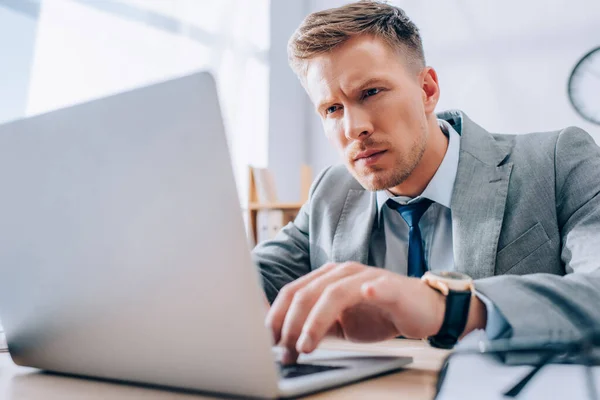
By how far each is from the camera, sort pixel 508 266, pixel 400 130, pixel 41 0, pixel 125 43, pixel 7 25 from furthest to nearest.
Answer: pixel 125 43, pixel 41 0, pixel 7 25, pixel 400 130, pixel 508 266

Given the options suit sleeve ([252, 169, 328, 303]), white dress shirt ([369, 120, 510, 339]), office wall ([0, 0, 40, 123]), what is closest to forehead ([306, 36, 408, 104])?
white dress shirt ([369, 120, 510, 339])

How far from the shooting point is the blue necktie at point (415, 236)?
117 cm

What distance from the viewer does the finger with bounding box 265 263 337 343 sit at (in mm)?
546

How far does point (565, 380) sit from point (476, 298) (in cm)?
18

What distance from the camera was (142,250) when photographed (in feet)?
1.35

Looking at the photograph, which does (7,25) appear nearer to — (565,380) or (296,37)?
(296,37)

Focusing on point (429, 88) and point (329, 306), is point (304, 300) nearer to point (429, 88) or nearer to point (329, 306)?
point (329, 306)

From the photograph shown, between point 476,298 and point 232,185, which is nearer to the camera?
point 232,185

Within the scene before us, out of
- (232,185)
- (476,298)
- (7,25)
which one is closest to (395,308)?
(476,298)

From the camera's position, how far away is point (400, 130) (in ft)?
3.90

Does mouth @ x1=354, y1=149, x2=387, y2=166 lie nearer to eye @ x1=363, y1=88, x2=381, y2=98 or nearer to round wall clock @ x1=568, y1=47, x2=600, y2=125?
eye @ x1=363, y1=88, x2=381, y2=98

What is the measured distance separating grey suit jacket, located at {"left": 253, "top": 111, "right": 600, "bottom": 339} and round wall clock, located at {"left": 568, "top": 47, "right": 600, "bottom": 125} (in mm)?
1835

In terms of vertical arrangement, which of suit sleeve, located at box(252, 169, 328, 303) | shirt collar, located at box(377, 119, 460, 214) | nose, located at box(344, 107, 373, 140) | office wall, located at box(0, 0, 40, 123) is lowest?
suit sleeve, located at box(252, 169, 328, 303)

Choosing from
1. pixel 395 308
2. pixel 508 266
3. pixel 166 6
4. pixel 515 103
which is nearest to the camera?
pixel 395 308
